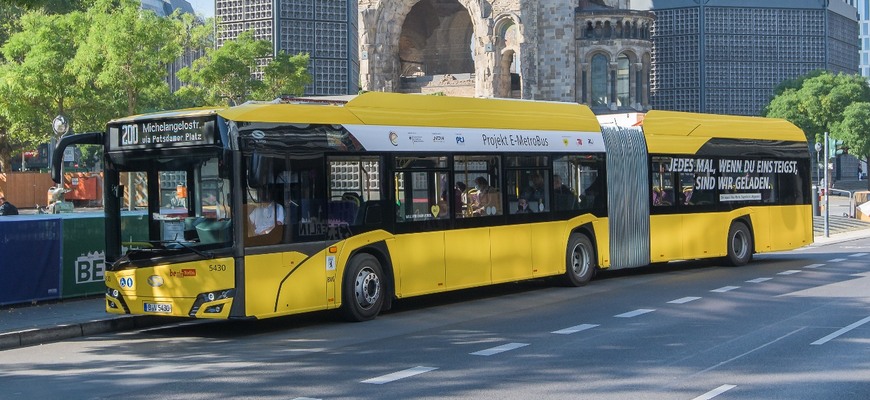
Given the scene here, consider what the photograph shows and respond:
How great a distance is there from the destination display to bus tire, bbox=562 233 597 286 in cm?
750

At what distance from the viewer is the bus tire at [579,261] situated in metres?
19.0

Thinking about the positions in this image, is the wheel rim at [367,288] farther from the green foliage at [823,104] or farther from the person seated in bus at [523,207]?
the green foliage at [823,104]

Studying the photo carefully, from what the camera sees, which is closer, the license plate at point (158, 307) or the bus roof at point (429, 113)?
the license plate at point (158, 307)

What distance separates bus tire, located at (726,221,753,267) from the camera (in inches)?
895

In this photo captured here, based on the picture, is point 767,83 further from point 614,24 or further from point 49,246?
point 49,246

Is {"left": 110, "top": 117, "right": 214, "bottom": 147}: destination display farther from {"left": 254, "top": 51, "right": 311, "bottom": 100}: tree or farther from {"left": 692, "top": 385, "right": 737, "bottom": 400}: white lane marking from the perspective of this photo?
{"left": 254, "top": 51, "right": 311, "bottom": 100}: tree

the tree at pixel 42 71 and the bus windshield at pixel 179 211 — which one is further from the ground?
the tree at pixel 42 71

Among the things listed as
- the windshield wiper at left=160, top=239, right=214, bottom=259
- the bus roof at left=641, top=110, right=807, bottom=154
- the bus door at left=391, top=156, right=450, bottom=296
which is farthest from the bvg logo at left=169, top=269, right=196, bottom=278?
the bus roof at left=641, top=110, right=807, bottom=154

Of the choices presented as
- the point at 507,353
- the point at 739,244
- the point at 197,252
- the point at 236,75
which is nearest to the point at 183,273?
the point at 197,252

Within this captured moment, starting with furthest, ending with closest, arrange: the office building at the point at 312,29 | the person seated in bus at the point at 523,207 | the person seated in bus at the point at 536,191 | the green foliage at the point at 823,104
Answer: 1. the green foliage at the point at 823,104
2. the office building at the point at 312,29
3. the person seated in bus at the point at 536,191
4. the person seated in bus at the point at 523,207

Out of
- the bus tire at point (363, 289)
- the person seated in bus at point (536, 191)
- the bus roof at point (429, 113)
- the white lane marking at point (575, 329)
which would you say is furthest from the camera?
the person seated in bus at point (536, 191)

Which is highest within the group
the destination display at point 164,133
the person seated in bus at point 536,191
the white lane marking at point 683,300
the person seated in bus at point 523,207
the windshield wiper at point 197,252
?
the destination display at point 164,133

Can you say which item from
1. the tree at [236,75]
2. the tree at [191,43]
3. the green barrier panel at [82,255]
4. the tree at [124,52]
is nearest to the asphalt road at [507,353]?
the green barrier panel at [82,255]

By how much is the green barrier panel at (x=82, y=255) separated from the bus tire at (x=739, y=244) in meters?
11.8
